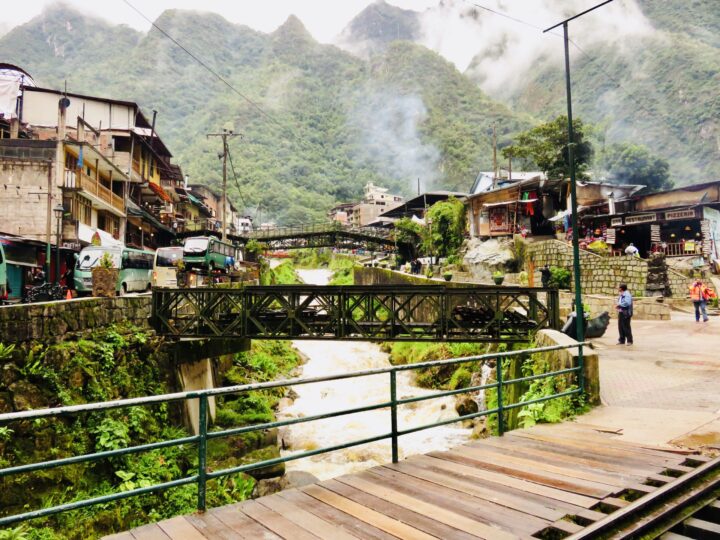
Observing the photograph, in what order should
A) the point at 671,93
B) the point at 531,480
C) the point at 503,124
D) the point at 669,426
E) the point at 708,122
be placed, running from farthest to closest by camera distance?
the point at 503,124, the point at 671,93, the point at 708,122, the point at 669,426, the point at 531,480

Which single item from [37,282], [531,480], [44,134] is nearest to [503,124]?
[44,134]

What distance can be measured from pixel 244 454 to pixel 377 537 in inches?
463

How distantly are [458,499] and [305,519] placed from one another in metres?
1.31

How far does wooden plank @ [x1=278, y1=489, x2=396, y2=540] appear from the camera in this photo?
10.8ft

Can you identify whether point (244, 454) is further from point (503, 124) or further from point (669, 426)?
point (503, 124)

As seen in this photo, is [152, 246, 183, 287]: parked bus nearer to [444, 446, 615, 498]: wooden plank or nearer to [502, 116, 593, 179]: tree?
[444, 446, 615, 498]: wooden plank

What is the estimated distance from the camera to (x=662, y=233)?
34.1 meters

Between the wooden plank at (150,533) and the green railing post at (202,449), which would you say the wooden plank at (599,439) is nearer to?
the green railing post at (202,449)

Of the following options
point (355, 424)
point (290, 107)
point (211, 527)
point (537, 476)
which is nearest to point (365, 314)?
point (355, 424)

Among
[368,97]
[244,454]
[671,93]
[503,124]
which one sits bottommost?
[244,454]

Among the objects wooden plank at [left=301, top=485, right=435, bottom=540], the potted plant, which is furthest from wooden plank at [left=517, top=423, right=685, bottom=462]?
the potted plant

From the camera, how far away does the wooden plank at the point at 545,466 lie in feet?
13.8

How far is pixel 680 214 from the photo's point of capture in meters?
32.6

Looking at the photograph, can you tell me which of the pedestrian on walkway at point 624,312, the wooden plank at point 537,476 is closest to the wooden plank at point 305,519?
the wooden plank at point 537,476
